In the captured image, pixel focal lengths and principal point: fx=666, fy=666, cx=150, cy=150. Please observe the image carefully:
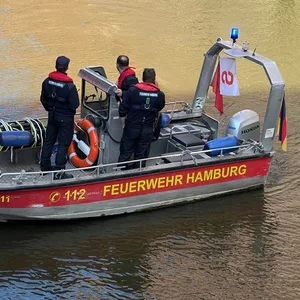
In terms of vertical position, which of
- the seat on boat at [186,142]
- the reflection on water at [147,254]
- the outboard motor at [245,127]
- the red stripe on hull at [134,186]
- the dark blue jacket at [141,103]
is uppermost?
the dark blue jacket at [141,103]

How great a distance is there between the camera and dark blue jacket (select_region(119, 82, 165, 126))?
939cm

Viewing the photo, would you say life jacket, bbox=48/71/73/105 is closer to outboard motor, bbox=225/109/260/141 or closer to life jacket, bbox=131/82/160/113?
life jacket, bbox=131/82/160/113

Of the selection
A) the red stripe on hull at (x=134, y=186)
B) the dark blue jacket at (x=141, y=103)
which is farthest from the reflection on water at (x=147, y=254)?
the dark blue jacket at (x=141, y=103)

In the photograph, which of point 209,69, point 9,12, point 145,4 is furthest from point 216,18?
point 209,69

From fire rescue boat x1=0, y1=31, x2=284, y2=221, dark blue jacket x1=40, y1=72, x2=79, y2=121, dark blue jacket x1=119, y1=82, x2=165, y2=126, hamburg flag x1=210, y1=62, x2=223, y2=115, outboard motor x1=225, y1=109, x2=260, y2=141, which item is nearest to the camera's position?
dark blue jacket x1=40, y1=72, x2=79, y2=121

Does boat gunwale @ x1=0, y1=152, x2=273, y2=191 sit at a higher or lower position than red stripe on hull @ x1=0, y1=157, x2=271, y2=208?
higher

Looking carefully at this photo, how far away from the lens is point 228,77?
10.6 metres

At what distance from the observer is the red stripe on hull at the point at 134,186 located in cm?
903

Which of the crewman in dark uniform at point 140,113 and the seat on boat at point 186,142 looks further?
the seat on boat at point 186,142

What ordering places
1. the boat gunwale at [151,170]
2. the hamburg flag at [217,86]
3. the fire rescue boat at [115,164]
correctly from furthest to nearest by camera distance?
1. the hamburg flag at [217,86]
2. the fire rescue boat at [115,164]
3. the boat gunwale at [151,170]

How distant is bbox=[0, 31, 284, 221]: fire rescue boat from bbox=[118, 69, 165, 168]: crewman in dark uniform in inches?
9.2

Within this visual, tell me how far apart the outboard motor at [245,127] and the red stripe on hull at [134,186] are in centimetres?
60

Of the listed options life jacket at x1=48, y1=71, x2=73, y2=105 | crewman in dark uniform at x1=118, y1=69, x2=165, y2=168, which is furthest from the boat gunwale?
life jacket at x1=48, y1=71, x2=73, y2=105

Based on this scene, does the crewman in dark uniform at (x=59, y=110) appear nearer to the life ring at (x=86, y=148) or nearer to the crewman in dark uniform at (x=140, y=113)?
the life ring at (x=86, y=148)
